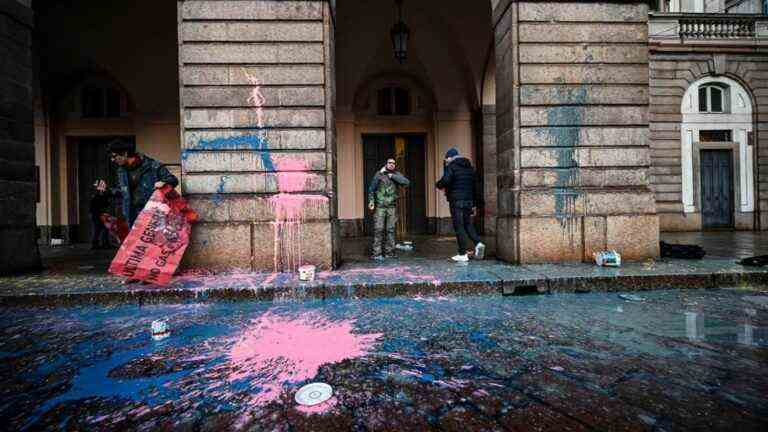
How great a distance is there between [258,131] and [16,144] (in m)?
4.50

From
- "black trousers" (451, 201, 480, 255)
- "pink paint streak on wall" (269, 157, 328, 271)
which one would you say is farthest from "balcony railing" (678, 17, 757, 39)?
"pink paint streak on wall" (269, 157, 328, 271)

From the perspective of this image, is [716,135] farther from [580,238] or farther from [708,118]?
[580,238]

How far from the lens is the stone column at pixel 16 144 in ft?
20.9

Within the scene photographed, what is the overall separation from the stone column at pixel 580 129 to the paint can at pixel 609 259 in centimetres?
35

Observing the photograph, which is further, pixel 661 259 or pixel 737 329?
pixel 661 259

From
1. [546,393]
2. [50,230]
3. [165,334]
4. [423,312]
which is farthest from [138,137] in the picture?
[546,393]

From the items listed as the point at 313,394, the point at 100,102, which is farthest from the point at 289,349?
the point at 100,102

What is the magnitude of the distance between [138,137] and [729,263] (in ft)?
51.9

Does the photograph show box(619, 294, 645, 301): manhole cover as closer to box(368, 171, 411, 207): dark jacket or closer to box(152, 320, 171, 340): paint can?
box(368, 171, 411, 207): dark jacket

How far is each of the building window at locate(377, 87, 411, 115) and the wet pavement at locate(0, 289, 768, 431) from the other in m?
10.8

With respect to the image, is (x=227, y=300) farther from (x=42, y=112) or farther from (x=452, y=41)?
(x=42, y=112)

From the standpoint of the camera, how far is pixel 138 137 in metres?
12.5

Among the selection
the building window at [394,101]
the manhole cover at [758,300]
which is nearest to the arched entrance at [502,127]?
the manhole cover at [758,300]

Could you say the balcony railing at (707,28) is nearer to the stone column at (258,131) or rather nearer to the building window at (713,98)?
the building window at (713,98)
